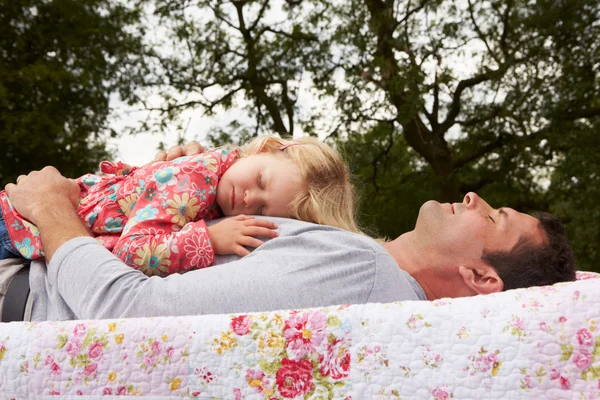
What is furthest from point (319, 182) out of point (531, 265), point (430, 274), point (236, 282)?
point (531, 265)

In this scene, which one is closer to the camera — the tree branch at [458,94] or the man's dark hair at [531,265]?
the man's dark hair at [531,265]

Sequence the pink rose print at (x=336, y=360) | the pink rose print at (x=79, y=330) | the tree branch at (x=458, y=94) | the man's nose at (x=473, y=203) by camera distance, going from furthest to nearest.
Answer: the tree branch at (x=458, y=94) → the man's nose at (x=473, y=203) → the pink rose print at (x=79, y=330) → the pink rose print at (x=336, y=360)

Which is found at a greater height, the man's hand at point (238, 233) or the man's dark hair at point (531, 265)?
the man's hand at point (238, 233)

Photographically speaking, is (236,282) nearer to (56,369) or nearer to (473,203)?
(56,369)

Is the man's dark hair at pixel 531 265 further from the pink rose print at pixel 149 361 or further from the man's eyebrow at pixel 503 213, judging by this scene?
the pink rose print at pixel 149 361

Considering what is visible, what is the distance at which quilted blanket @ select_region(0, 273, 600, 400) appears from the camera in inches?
51.1

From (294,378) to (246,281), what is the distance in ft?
1.09

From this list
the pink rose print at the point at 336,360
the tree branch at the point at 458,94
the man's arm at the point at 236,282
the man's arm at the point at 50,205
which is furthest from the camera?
the tree branch at the point at 458,94

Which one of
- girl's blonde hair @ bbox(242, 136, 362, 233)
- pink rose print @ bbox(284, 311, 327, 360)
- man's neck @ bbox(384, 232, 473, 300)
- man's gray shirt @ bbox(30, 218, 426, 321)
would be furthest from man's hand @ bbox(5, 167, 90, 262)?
man's neck @ bbox(384, 232, 473, 300)

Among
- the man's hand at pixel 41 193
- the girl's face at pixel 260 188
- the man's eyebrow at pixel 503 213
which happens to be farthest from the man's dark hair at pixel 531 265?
the man's hand at pixel 41 193

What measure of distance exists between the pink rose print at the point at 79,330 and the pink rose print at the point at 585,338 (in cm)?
112

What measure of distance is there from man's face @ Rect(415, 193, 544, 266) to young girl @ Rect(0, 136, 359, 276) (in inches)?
11.6

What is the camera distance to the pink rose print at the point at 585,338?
50.4 inches

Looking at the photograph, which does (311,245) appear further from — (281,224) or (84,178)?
(84,178)
